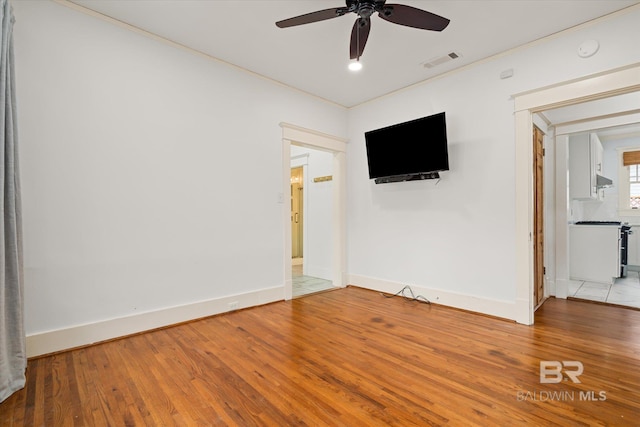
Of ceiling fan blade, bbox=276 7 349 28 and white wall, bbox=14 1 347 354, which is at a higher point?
ceiling fan blade, bbox=276 7 349 28

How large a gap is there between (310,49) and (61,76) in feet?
7.68

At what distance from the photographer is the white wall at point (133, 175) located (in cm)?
252

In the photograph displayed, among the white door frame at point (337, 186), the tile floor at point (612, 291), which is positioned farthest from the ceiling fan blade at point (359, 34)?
the tile floor at point (612, 291)

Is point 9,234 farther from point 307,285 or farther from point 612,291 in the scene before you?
point 612,291

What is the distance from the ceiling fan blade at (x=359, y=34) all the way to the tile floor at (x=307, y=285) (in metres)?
3.24

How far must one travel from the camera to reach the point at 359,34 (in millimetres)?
2465

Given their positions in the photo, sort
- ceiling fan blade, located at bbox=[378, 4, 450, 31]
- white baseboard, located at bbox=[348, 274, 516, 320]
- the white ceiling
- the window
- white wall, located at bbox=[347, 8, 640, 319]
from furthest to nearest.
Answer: the window → white baseboard, located at bbox=[348, 274, 516, 320] → white wall, located at bbox=[347, 8, 640, 319] → the white ceiling → ceiling fan blade, located at bbox=[378, 4, 450, 31]

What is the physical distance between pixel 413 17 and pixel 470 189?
2.19 meters

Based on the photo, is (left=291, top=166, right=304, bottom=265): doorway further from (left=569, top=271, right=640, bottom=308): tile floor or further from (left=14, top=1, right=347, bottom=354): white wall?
(left=569, top=271, right=640, bottom=308): tile floor

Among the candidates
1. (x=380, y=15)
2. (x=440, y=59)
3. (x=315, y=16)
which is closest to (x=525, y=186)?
(x=440, y=59)

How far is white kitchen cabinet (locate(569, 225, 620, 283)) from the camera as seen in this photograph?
4.73 m

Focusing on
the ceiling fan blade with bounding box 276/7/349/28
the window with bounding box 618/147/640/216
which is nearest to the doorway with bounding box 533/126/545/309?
the ceiling fan blade with bounding box 276/7/349/28

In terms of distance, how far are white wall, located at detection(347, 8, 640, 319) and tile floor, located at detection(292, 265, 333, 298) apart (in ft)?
2.51

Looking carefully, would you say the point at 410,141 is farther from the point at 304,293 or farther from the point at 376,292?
the point at 304,293
